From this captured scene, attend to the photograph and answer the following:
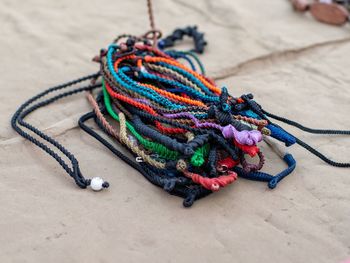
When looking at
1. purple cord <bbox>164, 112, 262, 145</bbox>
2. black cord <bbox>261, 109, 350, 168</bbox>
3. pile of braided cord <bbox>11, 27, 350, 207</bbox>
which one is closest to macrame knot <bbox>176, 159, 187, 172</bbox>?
pile of braided cord <bbox>11, 27, 350, 207</bbox>

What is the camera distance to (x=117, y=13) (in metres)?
2.55

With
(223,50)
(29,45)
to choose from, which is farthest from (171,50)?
(29,45)

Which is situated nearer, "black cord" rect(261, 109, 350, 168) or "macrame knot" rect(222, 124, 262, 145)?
"macrame knot" rect(222, 124, 262, 145)

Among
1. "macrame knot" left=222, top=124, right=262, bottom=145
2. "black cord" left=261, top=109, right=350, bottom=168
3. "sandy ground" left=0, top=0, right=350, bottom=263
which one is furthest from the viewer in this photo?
"black cord" left=261, top=109, right=350, bottom=168

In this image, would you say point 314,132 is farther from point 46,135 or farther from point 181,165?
point 46,135

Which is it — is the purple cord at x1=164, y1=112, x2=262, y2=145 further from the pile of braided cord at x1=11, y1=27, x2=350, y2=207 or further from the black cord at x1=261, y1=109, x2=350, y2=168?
the black cord at x1=261, y1=109, x2=350, y2=168

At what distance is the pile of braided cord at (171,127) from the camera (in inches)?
55.9

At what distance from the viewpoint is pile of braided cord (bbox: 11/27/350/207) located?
4.66 feet

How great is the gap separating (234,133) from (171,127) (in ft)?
0.70

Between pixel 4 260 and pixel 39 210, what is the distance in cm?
18

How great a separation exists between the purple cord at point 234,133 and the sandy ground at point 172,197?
0.13m

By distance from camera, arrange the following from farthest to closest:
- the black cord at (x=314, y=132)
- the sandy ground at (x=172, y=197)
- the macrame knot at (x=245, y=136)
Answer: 1. the black cord at (x=314, y=132)
2. the macrame knot at (x=245, y=136)
3. the sandy ground at (x=172, y=197)

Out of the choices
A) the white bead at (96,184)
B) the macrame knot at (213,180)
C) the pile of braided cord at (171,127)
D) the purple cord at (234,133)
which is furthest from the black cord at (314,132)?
the white bead at (96,184)

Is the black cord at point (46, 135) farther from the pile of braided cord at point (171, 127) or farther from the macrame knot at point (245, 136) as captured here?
the macrame knot at point (245, 136)
